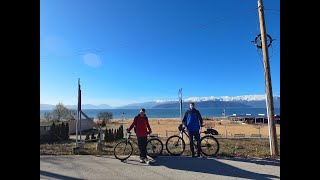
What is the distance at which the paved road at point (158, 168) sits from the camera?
7258mm

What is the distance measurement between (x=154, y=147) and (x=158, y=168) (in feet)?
5.90

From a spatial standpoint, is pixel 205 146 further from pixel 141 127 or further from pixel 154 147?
pixel 141 127

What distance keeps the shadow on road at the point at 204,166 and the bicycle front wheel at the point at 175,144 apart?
0.85m

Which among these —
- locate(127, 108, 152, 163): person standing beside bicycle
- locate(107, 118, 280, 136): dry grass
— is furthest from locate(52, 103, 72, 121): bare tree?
locate(127, 108, 152, 163): person standing beside bicycle

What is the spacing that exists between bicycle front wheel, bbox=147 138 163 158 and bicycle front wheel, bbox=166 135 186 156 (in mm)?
512

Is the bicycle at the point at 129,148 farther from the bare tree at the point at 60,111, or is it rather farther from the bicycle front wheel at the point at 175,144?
the bare tree at the point at 60,111

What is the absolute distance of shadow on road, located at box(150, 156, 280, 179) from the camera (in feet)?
24.5

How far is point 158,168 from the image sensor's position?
26.7 ft

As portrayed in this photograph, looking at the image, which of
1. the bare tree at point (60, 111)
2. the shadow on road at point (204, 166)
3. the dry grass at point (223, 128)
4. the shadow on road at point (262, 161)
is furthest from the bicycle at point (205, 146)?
the bare tree at point (60, 111)

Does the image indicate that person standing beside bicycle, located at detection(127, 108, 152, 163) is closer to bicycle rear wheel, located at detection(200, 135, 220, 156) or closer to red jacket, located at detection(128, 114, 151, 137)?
red jacket, located at detection(128, 114, 151, 137)
